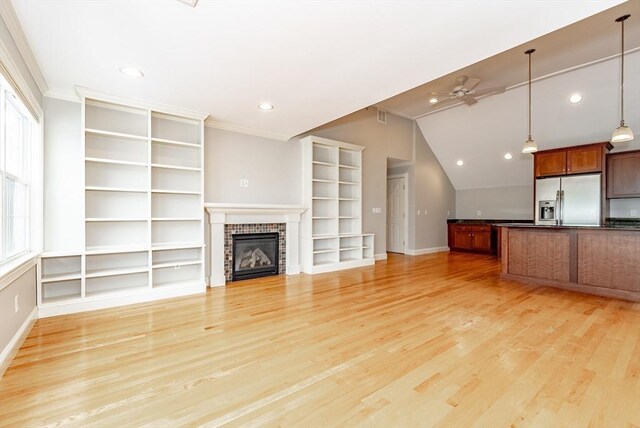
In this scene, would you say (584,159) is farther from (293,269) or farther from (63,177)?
(63,177)

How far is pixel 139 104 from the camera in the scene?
3543 millimetres

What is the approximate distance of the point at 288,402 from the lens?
1.64 meters

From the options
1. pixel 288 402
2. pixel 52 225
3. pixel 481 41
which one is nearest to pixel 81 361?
pixel 288 402

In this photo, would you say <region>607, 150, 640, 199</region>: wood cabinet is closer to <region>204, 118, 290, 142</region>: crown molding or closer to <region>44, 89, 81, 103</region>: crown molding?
<region>204, 118, 290, 142</region>: crown molding

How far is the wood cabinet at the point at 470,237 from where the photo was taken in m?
7.44

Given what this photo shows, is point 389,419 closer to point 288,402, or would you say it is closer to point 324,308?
point 288,402

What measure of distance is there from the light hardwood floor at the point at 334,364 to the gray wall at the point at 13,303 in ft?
0.57

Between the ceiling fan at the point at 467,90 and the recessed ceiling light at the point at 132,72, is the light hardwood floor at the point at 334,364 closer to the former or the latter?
the recessed ceiling light at the point at 132,72

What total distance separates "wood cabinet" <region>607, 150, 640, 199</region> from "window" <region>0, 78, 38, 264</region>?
8.33 meters

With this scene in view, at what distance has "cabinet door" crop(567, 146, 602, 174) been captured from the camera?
17.3 feet

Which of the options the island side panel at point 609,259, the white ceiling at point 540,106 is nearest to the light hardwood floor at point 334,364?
the island side panel at point 609,259

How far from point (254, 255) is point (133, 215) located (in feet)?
6.12

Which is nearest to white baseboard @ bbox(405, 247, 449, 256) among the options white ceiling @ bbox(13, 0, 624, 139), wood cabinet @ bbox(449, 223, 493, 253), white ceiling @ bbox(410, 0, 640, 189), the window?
wood cabinet @ bbox(449, 223, 493, 253)

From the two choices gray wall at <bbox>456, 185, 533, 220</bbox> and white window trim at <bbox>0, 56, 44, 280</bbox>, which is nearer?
white window trim at <bbox>0, 56, 44, 280</bbox>
